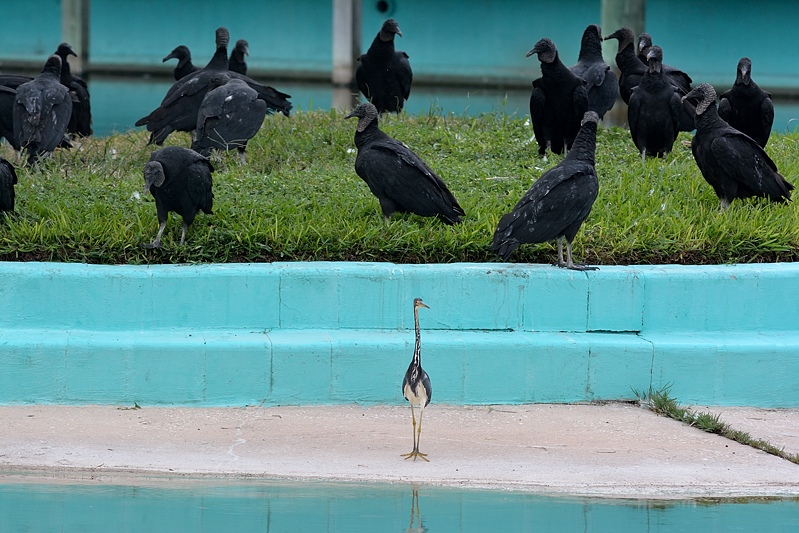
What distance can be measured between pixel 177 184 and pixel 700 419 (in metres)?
2.71

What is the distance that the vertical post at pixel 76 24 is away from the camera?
17.8 metres

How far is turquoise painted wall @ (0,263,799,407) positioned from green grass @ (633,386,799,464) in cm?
7

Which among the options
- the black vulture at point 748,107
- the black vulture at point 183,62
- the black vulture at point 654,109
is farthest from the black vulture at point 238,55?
the black vulture at point 748,107

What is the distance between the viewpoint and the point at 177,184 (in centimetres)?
559

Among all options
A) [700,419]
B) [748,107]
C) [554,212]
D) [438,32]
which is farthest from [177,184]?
[438,32]

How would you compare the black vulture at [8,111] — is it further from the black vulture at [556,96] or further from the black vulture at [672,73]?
the black vulture at [672,73]

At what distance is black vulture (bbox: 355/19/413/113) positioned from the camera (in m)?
9.36

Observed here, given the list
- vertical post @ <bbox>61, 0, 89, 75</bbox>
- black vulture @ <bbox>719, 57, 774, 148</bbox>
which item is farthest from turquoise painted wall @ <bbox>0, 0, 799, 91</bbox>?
black vulture @ <bbox>719, 57, 774, 148</bbox>

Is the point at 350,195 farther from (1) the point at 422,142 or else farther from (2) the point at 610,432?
(2) the point at 610,432

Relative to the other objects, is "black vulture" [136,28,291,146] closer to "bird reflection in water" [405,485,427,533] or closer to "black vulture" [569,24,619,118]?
"black vulture" [569,24,619,118]

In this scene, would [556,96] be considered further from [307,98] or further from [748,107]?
[307,98]

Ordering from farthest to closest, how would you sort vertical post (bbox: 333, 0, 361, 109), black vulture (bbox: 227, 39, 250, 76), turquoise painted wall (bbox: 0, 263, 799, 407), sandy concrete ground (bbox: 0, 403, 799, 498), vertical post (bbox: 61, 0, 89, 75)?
vertical post (bbox: 61, 0, 89, 75) < vertical post (bbox: 333, 0, 361, 109) < black vulture (bbox: 227, 39, 250, 76) < turquoise painted wall (bbox: 0, 263, 799, 407) < sandy concrete ground (bbox: 0, 403, 799, 498)

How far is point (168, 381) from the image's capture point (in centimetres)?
505

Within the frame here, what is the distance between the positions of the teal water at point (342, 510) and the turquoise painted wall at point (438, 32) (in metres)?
14.0
